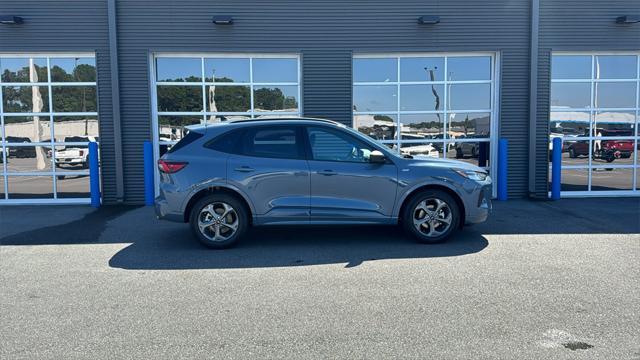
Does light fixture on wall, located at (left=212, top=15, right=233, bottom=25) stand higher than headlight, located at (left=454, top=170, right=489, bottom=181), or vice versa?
light fixture on wall, located at (left=212, top=15, right=233, bottom=25)

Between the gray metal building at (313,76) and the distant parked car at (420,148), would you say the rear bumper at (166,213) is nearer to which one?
the gray metal building at (313,76)

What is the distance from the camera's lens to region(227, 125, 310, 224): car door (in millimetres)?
6840

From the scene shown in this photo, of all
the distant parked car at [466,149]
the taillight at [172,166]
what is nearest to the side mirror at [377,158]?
the taillight at [172,166]

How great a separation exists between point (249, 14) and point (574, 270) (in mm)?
7992

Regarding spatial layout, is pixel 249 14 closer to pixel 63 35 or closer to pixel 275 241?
pixel 63 35

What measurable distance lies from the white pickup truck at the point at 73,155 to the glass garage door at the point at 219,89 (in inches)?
60.8

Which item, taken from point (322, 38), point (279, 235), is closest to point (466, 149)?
point (322, 38)

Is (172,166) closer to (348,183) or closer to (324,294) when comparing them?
(348,183)

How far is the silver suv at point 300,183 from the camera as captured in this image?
22.5 feet

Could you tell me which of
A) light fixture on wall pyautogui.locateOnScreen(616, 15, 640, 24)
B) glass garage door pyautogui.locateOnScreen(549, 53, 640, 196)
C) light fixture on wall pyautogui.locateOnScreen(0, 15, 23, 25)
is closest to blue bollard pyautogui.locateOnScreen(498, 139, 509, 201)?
glass garage door pyautogui.locateOnScreen(549, 53, 640, 196)

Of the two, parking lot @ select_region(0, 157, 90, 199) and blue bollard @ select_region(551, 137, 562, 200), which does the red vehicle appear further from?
parking lot @ select_region(0, 157, 90, 199)

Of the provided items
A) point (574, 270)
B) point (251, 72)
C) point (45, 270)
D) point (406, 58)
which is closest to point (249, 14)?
point (251, 72)

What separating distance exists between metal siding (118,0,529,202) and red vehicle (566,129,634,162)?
1361mm

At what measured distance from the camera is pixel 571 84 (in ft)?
37.4
